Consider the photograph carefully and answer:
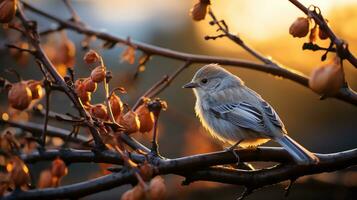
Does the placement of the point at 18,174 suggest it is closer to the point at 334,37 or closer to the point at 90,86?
the point at 90,86

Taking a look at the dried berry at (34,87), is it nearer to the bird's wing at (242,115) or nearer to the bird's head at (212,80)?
the bird's wing at (242,115)

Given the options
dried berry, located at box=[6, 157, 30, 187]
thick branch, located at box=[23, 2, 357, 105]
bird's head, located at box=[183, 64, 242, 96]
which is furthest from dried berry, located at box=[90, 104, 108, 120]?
bird's head, located at box=[183, 64, 242, 96]

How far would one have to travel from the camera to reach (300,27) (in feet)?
8.10

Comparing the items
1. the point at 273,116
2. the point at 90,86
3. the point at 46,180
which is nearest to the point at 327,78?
the point at 90,86

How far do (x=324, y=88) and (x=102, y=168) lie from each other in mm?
1957

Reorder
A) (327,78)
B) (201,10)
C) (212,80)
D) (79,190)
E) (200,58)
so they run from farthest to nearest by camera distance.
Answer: (212,80) → (200,58) → (201,10) → (79,190) → (327,78)

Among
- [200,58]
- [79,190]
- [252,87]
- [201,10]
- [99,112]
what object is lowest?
[79,190]

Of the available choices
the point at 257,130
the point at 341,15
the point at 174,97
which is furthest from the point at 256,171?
the point at 174,97

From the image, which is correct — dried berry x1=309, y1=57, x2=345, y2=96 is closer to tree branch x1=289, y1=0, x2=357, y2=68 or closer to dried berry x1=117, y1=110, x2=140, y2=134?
tree branch x1=289, y1=0, x2=357, y2=68

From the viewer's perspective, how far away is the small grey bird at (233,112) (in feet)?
11.7

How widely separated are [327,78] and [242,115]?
1853mm

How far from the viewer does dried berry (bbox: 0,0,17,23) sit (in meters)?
2.46

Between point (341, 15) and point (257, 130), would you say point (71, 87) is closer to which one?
point (257, 130)

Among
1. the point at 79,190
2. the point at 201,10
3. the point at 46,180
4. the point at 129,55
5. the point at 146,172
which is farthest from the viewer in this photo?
the point at 129,55
